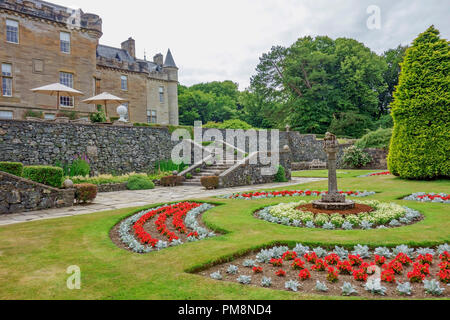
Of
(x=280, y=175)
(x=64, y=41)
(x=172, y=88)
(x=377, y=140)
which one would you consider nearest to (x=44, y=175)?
(x=280, y=175)

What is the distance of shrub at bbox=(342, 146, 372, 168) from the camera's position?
25266 millimetres

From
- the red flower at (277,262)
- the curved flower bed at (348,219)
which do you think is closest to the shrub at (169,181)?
the curved flower bed at (348,219)

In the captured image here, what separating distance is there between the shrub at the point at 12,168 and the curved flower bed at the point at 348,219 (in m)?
8.37

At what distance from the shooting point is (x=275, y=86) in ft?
137

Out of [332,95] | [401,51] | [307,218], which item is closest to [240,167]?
[307,218]

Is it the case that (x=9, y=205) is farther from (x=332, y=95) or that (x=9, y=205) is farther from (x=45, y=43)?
(x=332, y=95)

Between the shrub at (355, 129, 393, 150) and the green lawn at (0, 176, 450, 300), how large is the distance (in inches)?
735

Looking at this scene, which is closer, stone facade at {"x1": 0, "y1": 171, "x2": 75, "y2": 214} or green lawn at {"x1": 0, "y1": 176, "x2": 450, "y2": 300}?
green lawn at {"x1": 0, "y1": 176, "x2": 450, "y2": 300}

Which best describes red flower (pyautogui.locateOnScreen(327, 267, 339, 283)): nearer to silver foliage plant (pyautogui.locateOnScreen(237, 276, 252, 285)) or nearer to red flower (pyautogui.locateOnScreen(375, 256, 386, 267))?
red flower (pyautogui.locateOnScreen(375, 256, 386, 267))

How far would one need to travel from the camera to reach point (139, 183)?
15.4 metres

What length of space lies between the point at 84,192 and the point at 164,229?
572 cm

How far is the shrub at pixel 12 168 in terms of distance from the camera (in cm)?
999

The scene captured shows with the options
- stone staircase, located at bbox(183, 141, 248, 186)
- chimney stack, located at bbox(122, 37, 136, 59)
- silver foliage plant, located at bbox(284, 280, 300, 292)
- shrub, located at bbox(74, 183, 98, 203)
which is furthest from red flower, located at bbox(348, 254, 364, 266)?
chimney stack, located at bbox(122, 37, 136, 59)

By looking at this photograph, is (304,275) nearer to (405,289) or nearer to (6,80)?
(405,289)
